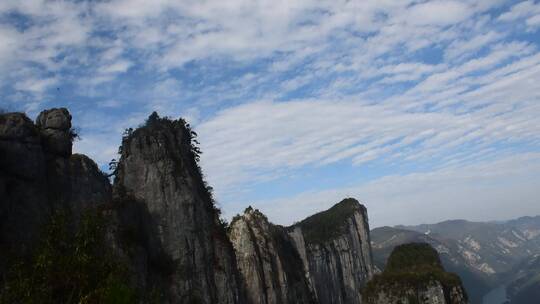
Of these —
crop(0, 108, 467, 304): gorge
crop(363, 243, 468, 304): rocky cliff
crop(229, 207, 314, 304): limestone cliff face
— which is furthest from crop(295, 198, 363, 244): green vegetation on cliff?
crop(229, 207, 314, 304): limestone cliff face

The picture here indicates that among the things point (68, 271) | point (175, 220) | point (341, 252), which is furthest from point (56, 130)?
point (341, 252)

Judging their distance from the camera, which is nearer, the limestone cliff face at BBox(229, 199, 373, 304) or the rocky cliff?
the limestone cliff face at BBox(229, 199, 373, 304)

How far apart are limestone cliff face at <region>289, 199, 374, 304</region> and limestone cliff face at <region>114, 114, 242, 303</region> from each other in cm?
9083

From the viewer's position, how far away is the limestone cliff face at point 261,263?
67.1 meters

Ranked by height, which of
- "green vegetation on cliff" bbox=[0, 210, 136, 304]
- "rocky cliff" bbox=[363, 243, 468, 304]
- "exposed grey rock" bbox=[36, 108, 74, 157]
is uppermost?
"exposed grey rock" bbox=[36, 108, 74, 157]

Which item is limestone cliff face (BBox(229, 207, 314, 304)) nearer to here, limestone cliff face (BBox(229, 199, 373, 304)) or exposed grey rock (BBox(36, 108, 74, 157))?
limestone cliff face (BBox(229, 199, 373, 304))

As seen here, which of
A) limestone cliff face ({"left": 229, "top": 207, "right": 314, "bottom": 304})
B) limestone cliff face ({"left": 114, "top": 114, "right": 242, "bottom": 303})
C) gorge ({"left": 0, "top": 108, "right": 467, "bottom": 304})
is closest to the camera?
gorge ({"left": 0, "top": 108, "right": 467, "bottom": 304})

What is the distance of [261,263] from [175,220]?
18.3 m

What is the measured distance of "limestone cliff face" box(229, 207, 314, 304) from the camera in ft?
220

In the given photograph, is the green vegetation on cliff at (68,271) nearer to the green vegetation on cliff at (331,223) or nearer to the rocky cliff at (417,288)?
the rocky cliff at (417,288)

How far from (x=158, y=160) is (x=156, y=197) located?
4402mm

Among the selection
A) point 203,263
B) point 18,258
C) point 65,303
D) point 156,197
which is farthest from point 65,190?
point 65,303

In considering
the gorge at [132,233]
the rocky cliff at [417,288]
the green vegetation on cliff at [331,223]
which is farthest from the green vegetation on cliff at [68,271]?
the green vegetation on cliff at [331,223]

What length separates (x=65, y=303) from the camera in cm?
2319
